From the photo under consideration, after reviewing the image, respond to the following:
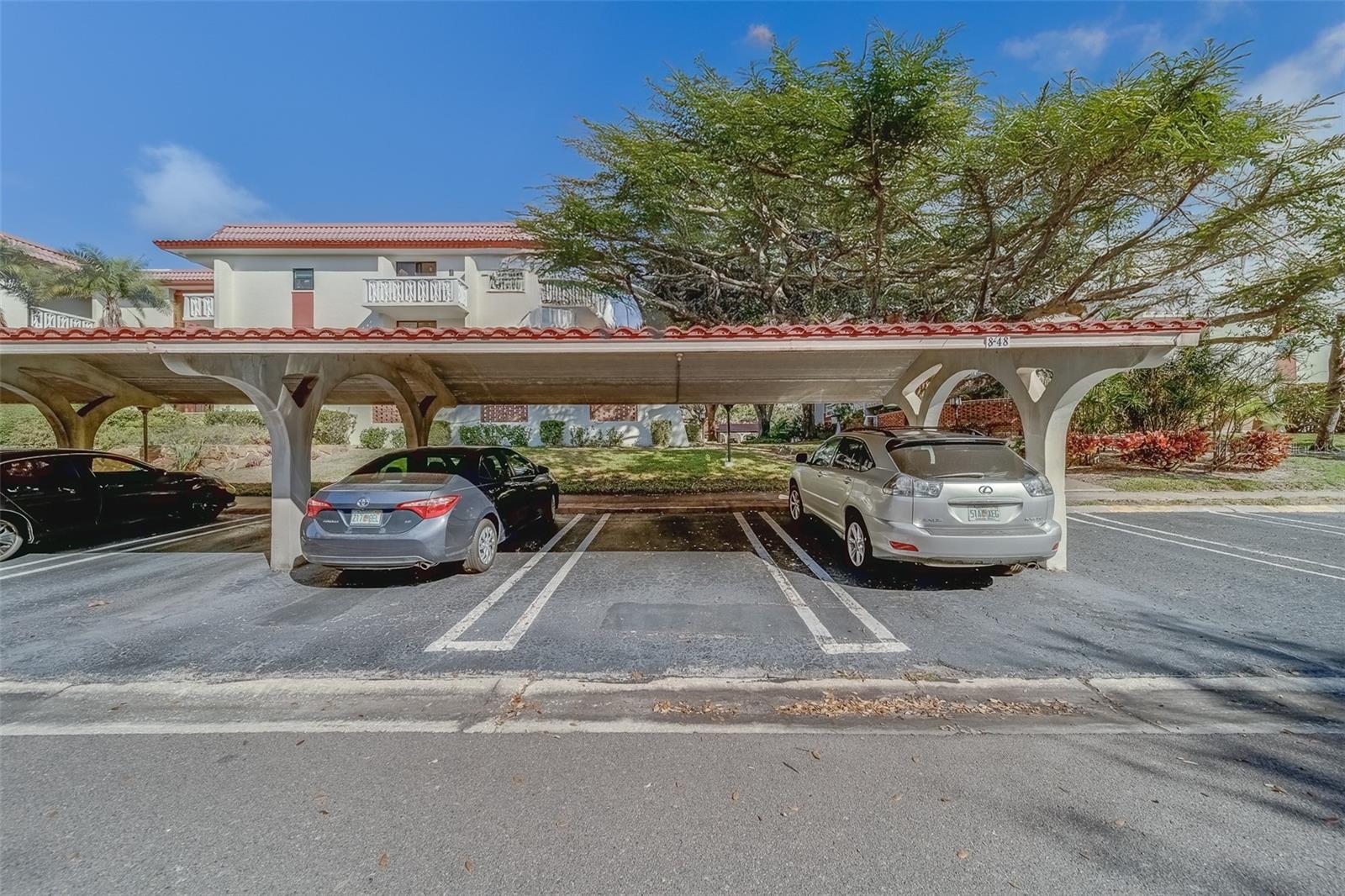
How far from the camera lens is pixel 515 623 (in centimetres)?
484

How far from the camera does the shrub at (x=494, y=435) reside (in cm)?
2038

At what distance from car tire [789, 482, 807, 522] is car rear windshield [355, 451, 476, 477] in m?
5.12

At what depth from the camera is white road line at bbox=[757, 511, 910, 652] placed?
4.47 metres

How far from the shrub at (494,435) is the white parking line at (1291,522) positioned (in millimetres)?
19318

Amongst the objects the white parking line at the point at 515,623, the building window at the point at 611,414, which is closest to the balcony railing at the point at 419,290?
the building window at the point at 611,414

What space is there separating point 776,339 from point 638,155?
26.8 ft

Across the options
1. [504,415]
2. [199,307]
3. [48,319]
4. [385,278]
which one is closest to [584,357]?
[504,415]

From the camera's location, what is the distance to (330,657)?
4.17 m

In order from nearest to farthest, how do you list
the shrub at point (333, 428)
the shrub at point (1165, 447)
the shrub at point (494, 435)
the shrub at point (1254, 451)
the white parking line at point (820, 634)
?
the white parking line at point (820, 634) < the shrub at point (1254, 451) < the shrub at point (1165, 447) < the shrub at point (333, 428) < the shrub at point (494, 435)

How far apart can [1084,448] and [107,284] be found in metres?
35.6

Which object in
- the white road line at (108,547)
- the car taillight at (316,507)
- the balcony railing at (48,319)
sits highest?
the balcony railing at (48,319)

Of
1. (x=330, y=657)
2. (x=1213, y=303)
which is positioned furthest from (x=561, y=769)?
(x=1213, y=303)

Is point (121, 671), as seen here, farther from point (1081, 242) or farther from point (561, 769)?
point (1081, 242)

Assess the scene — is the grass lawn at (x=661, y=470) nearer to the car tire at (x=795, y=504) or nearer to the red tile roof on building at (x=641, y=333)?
the car tire at (x=795, y=504)
